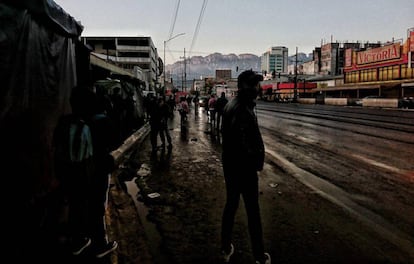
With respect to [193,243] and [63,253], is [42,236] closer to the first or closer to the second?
[63,253]

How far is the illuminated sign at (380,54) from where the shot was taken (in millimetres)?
59938

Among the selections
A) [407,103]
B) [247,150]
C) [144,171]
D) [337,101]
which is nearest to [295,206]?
[247,150]

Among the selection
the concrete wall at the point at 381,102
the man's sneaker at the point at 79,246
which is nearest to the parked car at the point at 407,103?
the concrete wall at the point at 381,102

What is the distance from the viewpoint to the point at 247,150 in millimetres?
3771

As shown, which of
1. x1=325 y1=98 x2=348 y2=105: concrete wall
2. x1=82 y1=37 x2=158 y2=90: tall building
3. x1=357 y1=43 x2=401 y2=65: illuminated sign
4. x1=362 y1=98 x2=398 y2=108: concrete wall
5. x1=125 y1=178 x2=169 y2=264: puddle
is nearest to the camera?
x1=125 y1=178 x2=169 y2=264: puddle

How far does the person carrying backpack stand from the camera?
3779 millimetres

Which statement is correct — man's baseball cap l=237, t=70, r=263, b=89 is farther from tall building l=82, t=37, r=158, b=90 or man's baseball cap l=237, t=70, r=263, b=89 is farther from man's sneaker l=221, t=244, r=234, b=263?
tall building l=82, t=37, r=158, b=90

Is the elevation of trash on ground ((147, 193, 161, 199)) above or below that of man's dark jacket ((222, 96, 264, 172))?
below

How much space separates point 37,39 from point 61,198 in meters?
2.21

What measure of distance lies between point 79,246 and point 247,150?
2012 millimetres

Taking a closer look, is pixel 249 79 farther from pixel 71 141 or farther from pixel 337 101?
pixel 337 101

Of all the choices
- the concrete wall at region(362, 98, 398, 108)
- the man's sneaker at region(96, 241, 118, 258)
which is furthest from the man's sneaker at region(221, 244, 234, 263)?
the concrete wall at region(362, 98, 398, 108)

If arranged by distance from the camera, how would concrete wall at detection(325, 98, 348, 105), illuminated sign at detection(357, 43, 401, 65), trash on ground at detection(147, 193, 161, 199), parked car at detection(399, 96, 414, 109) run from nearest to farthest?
trash on ground at detection(147, 193, 161, 199) < parked car at detection(399, 96, 414, 109) < concrete wall at detection(325, 98, 348, 105) < illuminated sign at detection(357, 43, 401, 65)

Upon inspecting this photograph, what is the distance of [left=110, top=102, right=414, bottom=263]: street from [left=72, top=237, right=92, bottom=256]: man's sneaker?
45cm
